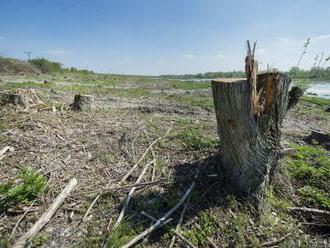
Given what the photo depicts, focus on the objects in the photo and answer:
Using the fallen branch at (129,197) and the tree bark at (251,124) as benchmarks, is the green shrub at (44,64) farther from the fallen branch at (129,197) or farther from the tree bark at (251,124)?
the tree bark at (251,124)

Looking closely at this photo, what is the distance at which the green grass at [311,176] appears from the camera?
9.40 ft

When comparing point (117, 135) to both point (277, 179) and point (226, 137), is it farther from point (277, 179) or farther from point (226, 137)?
point (277, 179)

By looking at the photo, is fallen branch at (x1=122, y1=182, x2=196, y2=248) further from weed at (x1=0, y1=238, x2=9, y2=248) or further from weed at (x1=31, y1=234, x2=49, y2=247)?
weed at (x1=0, y1=238, x2=9, y2=248)

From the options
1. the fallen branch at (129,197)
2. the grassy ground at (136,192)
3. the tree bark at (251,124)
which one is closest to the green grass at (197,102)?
the grassy ground at (136,192)

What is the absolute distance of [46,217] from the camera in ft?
7.67

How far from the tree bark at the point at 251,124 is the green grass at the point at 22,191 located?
238 centimetres

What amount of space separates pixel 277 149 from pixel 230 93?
1014mm

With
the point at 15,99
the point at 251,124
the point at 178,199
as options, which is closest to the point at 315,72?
the point at 251,124

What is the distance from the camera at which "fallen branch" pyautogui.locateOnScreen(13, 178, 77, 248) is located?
2064 millimetres

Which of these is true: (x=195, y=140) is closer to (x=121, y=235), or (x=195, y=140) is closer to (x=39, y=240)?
(x=121, y=235)

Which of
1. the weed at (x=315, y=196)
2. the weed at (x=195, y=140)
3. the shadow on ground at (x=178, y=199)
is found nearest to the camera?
the shadow on ground at (x=178, y=199)

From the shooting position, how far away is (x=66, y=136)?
452cm

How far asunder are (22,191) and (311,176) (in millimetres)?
3998

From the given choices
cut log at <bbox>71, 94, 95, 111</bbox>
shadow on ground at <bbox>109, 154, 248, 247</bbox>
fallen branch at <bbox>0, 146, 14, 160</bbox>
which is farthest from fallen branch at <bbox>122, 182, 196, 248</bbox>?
cut log at <bbox>71, 94, 95, 111</bbox>
